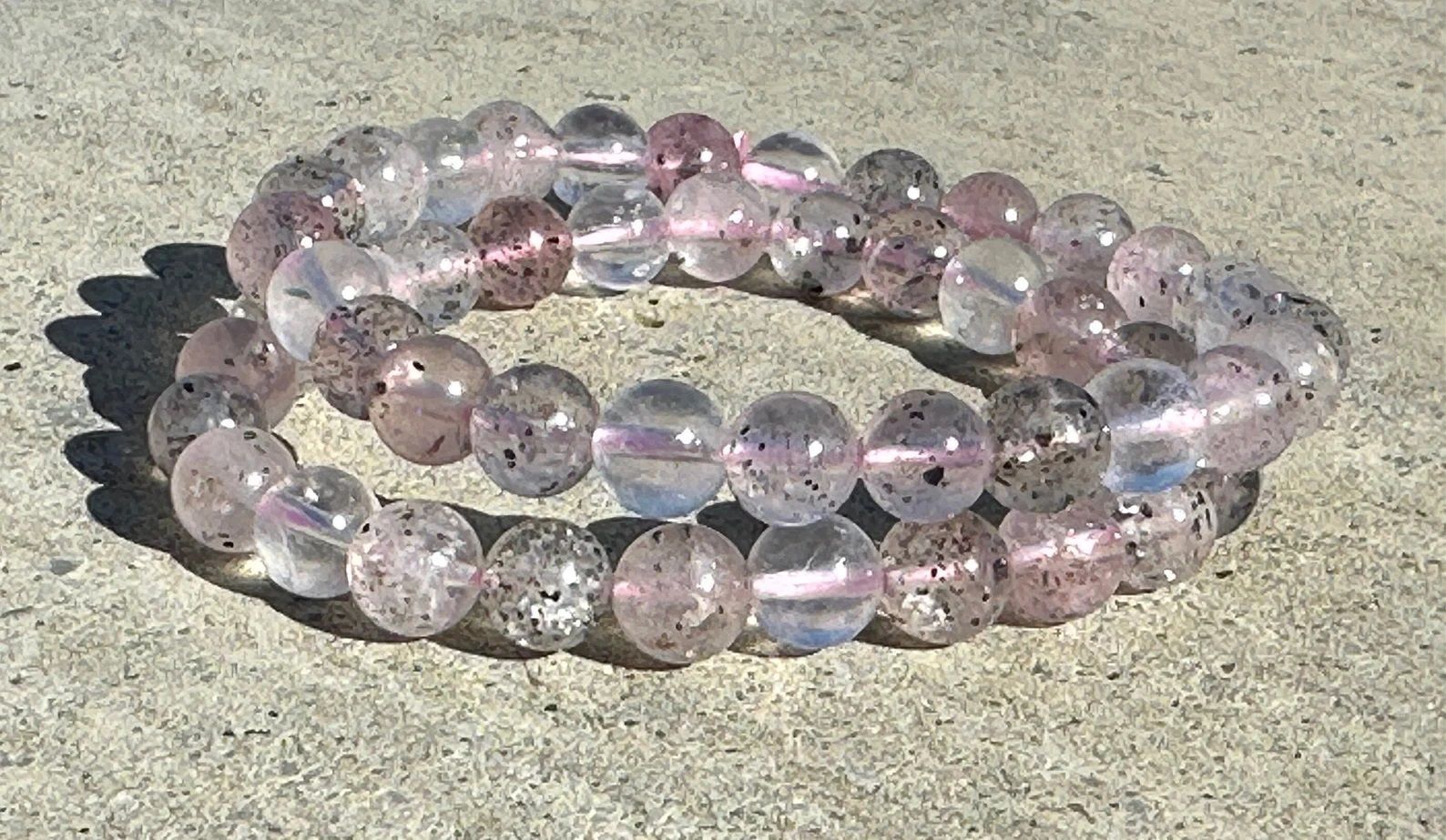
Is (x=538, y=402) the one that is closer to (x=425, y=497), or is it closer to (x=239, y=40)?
(x=425, y=497)

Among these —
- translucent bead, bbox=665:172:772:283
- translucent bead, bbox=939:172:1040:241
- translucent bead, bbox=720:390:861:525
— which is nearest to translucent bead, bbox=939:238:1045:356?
translucent bead, bbox=939:172:1040:241


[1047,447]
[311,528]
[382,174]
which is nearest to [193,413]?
[311,528]

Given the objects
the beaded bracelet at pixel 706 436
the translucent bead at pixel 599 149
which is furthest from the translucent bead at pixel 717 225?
the translucent bead at pixel 599 149

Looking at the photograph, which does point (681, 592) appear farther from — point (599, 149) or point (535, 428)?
point (599, 149)

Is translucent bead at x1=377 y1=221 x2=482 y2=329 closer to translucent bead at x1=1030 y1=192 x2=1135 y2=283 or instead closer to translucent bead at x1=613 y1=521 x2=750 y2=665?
translucent bead at x1=613 y1=521 x2=750 y2=665

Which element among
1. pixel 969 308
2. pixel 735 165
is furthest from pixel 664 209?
pixel 969 308

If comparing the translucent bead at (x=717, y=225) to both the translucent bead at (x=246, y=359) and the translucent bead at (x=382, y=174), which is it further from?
the translucent bead at (x=246, y=359)
